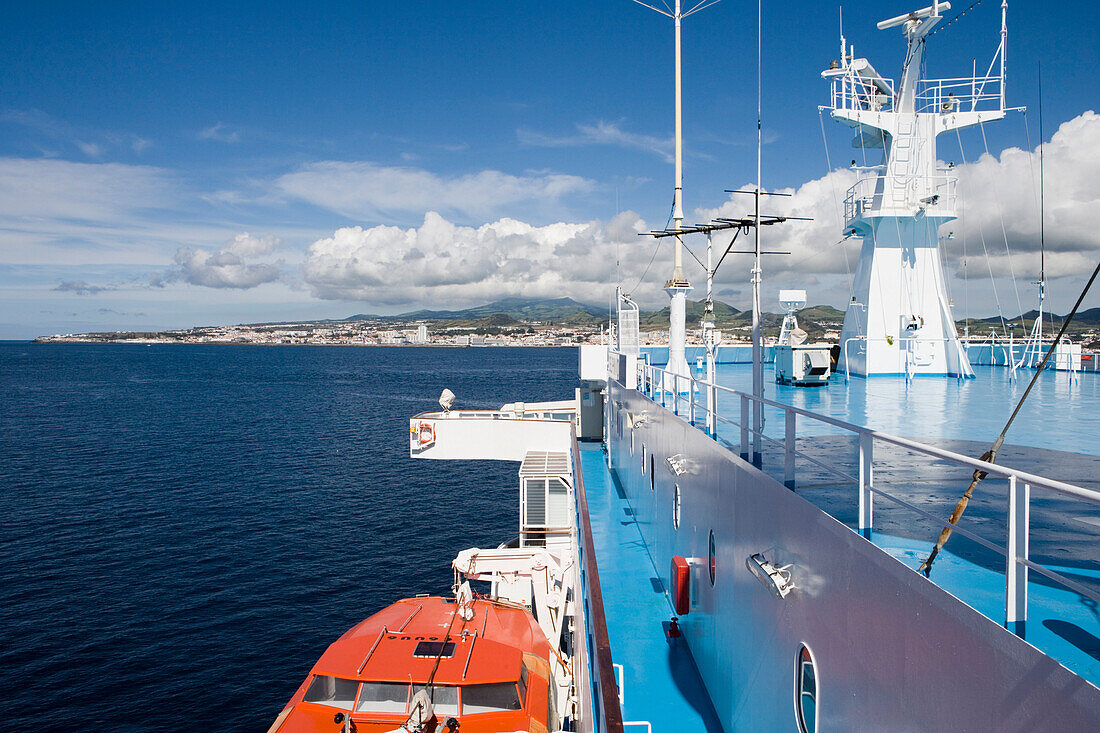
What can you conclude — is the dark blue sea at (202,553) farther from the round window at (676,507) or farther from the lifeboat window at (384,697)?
the round window at (676,507)

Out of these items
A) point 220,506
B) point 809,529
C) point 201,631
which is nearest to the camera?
point 809,529

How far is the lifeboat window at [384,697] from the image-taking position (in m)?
9.91

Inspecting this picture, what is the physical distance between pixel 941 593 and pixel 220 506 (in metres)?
33.4

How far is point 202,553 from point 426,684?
18.6m

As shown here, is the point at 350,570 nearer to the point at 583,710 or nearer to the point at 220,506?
the point at 220,506

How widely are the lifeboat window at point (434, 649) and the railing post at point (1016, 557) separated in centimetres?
932

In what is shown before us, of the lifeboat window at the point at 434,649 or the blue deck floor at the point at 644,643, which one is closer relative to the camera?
Result: the blue deck floor at the point at 644,643

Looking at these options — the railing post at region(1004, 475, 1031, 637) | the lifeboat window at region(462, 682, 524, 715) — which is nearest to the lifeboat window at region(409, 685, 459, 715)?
the lifeboat window at region(462, 682, 524, 715)

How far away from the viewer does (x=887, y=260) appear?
61.6ft

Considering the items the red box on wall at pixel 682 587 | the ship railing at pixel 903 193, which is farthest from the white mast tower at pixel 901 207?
the red box on wall at pixel 682 587

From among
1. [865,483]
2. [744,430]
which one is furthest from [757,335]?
[865,483]

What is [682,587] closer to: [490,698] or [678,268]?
[490,698]

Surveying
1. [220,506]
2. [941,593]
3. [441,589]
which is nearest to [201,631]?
[441,589]

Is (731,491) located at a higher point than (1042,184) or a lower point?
lower
